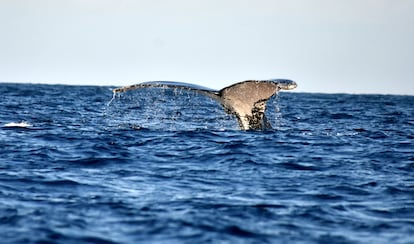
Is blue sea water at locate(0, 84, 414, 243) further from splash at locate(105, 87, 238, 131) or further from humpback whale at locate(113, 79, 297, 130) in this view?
splash at locate(105, 87, 238, 131)

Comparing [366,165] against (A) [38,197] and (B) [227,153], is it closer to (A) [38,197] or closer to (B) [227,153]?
(B) [227,153]

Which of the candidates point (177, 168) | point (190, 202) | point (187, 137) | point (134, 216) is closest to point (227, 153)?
point (177, 168)

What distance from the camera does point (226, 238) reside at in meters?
7.22

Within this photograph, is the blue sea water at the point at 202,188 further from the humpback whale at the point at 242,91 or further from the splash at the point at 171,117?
the splash at the point at 171,117

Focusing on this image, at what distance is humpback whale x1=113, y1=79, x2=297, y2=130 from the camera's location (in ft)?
43.3

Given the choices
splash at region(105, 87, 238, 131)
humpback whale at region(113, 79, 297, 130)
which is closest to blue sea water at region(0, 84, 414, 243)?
humpback whale at region(113, 79, 297, 130)

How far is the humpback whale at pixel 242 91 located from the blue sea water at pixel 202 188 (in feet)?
2.19

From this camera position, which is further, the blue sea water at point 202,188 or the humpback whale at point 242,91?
the humpback whale at point 242,91

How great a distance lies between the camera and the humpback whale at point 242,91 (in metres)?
13.2

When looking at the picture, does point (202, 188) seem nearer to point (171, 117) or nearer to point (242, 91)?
point (242, 91)

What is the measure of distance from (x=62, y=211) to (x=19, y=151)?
5085 millimetres

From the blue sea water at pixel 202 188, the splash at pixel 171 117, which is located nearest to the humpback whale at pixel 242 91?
the splash at pixel 171 117

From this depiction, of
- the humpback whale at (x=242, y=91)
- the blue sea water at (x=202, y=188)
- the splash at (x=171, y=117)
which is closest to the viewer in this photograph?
the blue sea water at (x=202, y=188)

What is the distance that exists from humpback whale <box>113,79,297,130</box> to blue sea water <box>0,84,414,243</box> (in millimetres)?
668
